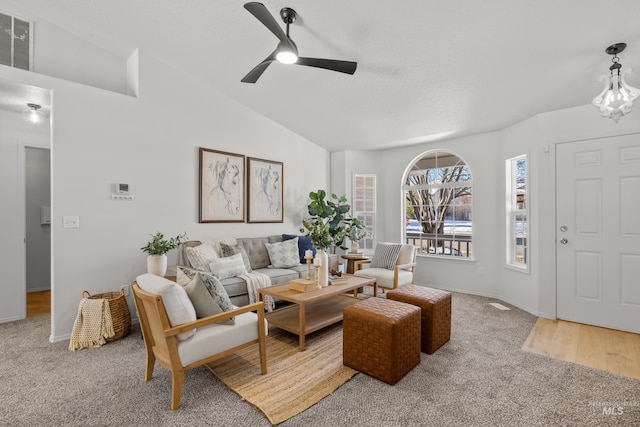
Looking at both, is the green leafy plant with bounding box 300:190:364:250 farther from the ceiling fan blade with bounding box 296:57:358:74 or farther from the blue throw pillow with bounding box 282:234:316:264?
the ceiling fan blade with bounding box 296:57:358:74

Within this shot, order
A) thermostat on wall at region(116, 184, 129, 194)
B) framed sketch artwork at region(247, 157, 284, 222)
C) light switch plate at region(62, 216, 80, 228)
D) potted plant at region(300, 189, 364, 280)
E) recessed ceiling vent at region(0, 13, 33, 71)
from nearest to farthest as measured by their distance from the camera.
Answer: recessed ceiling vent at region(0, 13, 33, 71) < light switch plate at region(62, 216, 80, 228) < thermostat on wall at region(116, 184, 129, 194) < framed sketch artwork at region(247, 157, 284, 222) < potted plant at region(300, 189, 364, 280)

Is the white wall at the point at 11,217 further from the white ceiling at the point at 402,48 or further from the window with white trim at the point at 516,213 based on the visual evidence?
the window with white trim at the point at 516,213

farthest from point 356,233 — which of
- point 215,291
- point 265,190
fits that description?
point 215,291

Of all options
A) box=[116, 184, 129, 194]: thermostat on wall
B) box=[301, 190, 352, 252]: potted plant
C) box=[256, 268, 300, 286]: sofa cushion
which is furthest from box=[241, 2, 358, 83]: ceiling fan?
box=[301, 190, 352, 252]: potted plant

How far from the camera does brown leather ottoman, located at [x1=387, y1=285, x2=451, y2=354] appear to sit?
2686 mm

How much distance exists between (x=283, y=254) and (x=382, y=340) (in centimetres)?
237

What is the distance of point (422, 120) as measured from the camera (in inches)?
168

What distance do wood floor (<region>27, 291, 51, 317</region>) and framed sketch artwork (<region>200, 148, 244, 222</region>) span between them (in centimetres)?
228

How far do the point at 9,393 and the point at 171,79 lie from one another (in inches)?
136

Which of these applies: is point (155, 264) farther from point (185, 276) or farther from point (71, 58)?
point (71, 58)

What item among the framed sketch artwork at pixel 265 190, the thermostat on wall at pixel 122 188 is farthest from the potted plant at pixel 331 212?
the thermostat on wall at pixel 122 188

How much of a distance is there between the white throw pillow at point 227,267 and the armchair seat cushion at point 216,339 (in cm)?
122

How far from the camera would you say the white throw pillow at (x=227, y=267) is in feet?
11.4

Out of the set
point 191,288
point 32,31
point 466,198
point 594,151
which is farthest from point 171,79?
point 594,151
